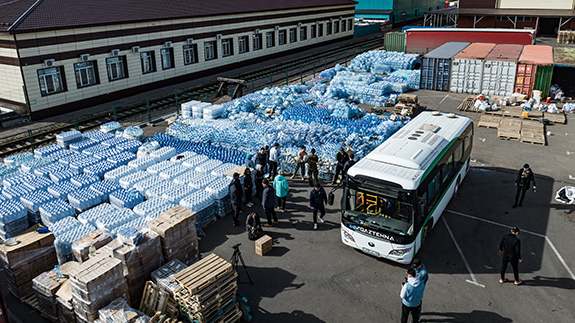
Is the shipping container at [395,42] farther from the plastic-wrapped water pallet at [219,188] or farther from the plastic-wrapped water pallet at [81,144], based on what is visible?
the plastic-wrapped water pallet at [219,188]

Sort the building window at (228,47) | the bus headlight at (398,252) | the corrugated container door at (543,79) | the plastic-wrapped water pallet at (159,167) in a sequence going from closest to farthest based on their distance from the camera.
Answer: the bus headlight at (398,252), the plastic-wrapped water pallet at (159,167), the corrugated container door at (543,79), the building window at (228,47)

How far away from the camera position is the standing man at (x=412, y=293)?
882 centimetres

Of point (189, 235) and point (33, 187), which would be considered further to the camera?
point (33, 187)

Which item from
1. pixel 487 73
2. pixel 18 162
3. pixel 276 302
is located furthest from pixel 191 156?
pixel 487 73

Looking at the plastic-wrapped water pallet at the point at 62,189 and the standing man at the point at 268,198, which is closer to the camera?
the standing man at the point at 268,198

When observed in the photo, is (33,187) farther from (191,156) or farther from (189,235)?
(189,235)

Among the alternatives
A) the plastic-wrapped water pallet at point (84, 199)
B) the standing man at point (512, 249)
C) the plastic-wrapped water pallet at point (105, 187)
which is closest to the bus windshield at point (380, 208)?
the standing man at point (512, 249)

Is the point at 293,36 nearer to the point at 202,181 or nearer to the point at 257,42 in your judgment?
the point at 257,42

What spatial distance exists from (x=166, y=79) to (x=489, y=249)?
96.8ft

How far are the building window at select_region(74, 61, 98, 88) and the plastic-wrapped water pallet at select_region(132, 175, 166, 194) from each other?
694 inches

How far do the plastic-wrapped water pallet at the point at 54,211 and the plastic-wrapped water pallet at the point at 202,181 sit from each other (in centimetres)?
391

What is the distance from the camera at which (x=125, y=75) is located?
31938 millimetres

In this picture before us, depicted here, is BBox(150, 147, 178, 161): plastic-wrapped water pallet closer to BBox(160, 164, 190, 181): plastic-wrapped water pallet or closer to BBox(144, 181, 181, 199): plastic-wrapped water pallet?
BBox(160, 164, 190, 181): plastic-wrapped water pallet

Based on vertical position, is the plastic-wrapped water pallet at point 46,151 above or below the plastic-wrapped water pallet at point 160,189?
above
